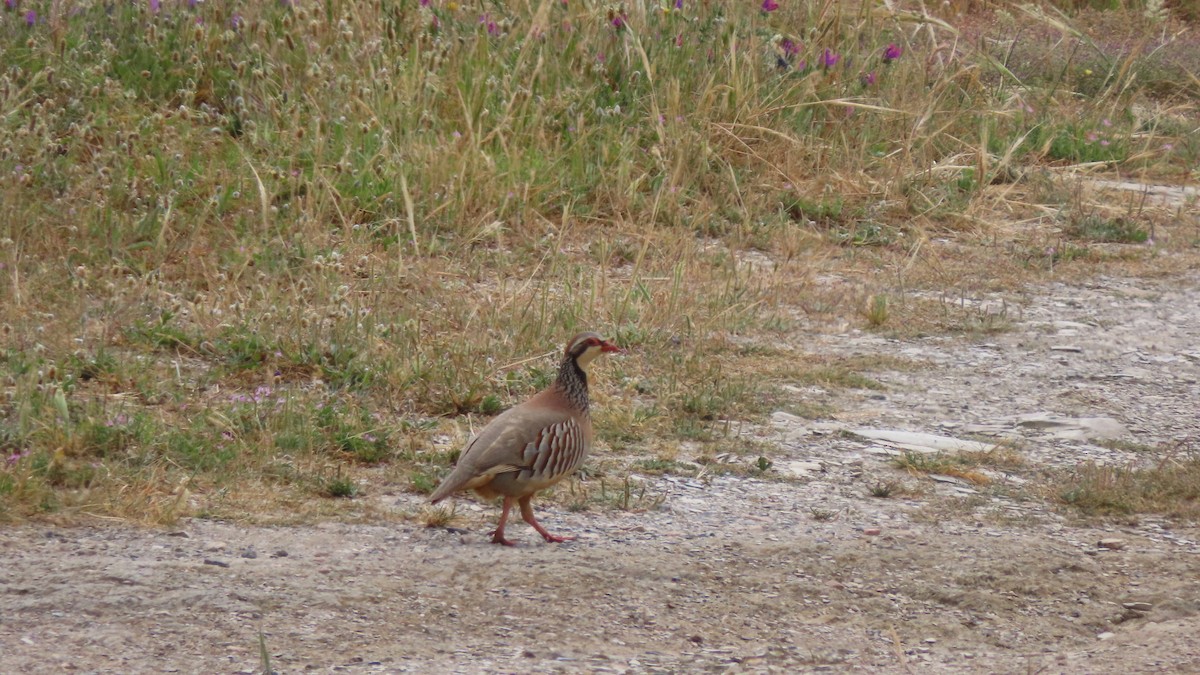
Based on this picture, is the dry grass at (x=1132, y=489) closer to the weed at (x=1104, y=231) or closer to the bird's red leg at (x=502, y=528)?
the bird's red leg at (x=502, y=528)

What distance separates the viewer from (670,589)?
4.96 metres

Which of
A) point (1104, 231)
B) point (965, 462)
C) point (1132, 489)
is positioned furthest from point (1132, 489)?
point (1104, 231)

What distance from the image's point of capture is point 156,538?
5133 mm

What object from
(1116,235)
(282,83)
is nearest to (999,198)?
(1116,235)

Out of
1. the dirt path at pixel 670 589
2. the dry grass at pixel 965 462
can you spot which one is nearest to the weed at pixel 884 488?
the dirt path at pixel 670 589

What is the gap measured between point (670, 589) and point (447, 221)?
4.31m

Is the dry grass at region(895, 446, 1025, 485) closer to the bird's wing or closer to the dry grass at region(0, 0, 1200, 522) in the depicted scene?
the dry grass at region(0, 0, 1200, 522)

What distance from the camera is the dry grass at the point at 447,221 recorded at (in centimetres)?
621

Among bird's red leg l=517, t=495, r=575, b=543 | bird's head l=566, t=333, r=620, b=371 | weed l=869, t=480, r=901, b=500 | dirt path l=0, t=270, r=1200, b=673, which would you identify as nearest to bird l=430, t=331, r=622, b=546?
bird's red leg l=517, t=495, r=575, b=543

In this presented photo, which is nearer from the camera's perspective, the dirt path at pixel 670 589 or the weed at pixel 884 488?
the dirt path at pixel 670 589

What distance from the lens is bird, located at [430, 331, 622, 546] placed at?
5117mm

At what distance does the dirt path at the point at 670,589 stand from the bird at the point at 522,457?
0.62 ft

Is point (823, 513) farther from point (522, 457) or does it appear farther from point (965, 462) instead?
point (522, 457)

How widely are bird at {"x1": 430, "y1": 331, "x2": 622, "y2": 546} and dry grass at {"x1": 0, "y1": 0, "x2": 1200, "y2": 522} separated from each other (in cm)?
64
